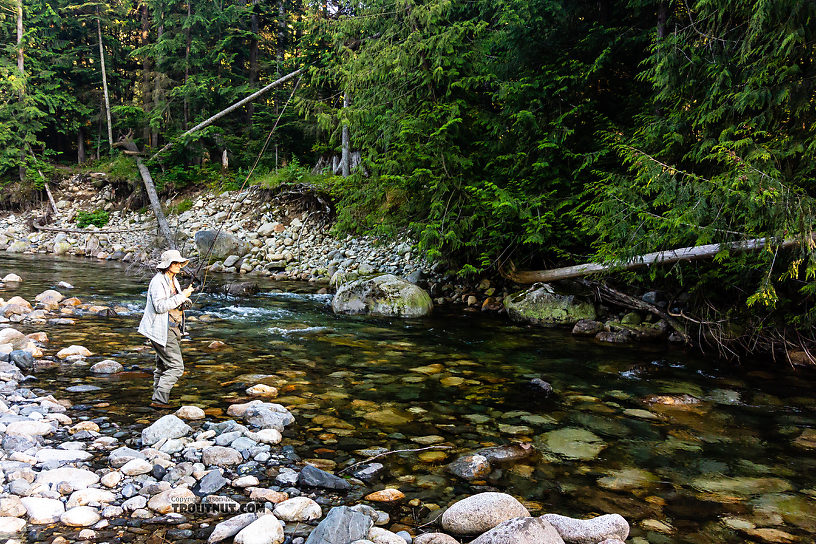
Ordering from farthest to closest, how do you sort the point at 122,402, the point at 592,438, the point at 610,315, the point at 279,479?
the point at 610,315 → the point at 122,402 → the point at 592,438 → the point at 279,479

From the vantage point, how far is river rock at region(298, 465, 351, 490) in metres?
3.74

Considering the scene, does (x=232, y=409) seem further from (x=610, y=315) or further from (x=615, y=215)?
(x=610, y=315)

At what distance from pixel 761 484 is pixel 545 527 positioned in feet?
7.61

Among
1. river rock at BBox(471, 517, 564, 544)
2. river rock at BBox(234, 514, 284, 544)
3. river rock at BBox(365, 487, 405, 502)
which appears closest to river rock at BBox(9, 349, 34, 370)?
river rock at BBox(234, 514, 284, 544)

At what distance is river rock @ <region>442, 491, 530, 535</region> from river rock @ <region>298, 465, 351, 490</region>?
2.91 feet

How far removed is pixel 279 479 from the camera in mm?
3787

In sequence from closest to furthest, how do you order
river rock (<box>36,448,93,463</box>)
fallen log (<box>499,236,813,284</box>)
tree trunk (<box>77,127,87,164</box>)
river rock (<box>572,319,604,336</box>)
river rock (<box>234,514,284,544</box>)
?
river rock (<box>234,514,284,544</box>) → river rock (<box>36,448,93,463</box>) → fallen log (<box>499,236,813,284</box>) → river rock (<box>572,319,604,336</box>) → tree trunk (<box>77,127,87,164</box>)

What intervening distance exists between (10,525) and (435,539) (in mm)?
2484

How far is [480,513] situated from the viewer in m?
3.20

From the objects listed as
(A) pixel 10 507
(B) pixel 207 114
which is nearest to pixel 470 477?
(A) pixel 10 507

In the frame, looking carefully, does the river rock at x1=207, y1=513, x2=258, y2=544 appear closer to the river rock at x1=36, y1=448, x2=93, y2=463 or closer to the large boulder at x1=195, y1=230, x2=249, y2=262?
the river rock at x1=36, y1=448, x2=93, y2=463

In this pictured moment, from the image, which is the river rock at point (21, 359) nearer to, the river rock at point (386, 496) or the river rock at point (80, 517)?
the river rock at point (80, 517)

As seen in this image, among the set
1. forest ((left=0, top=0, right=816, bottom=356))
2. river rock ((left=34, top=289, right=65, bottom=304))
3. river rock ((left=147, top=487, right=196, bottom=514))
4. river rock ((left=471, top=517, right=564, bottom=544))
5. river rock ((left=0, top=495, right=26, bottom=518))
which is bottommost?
river rock ((left=34, top=289, right=65, bottom=304))

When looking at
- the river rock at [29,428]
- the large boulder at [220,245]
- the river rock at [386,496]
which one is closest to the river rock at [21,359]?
the river rock at [29,428]
